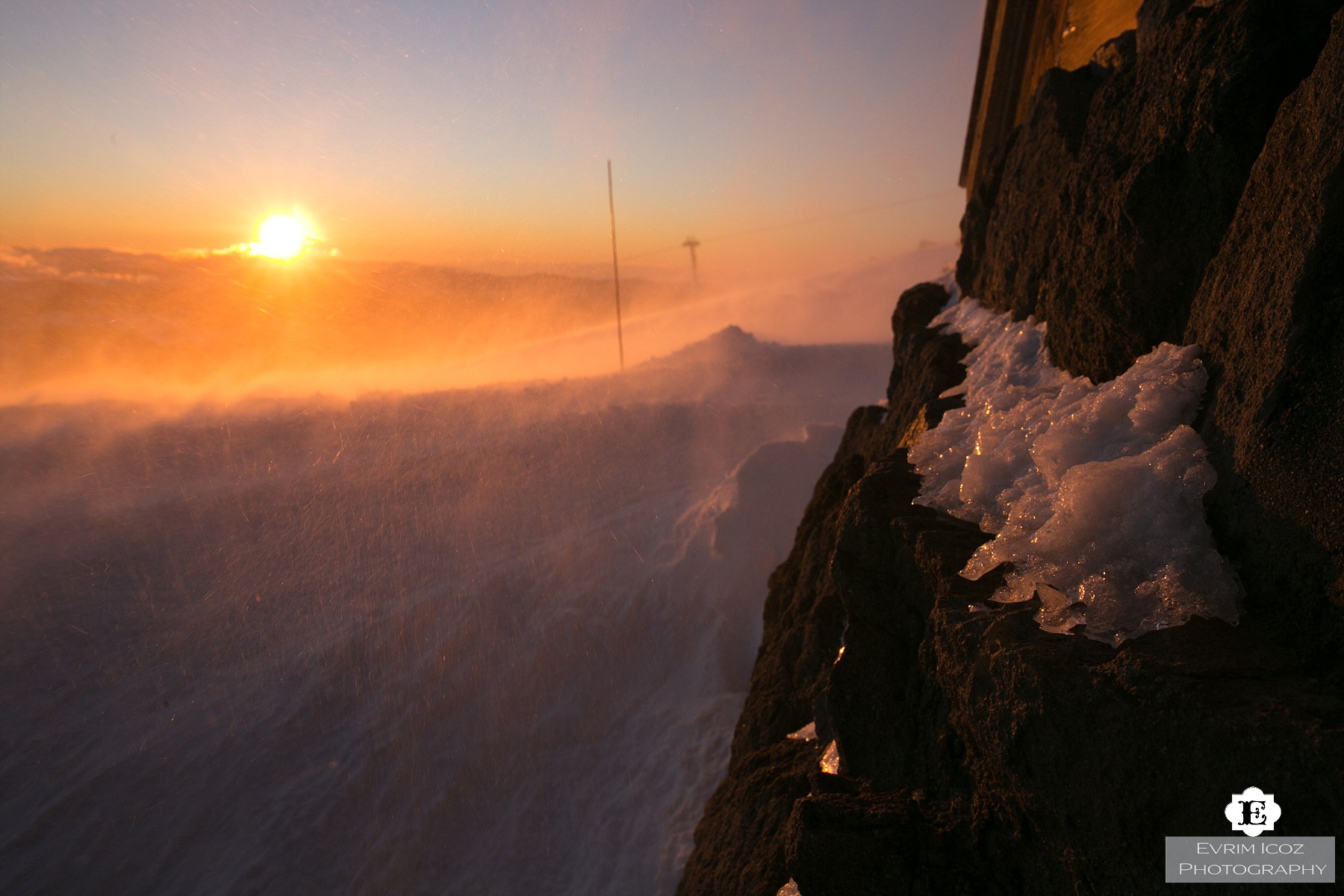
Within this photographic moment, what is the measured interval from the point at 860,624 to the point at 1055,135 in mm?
4241

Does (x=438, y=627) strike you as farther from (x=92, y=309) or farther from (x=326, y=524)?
(x=92, y=309)

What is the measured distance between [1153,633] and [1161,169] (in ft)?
7.84

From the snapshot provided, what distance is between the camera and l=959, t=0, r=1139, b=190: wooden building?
674 centimetres

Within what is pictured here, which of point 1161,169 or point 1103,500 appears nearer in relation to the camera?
point 1103,500

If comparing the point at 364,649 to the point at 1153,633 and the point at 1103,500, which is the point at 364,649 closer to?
the point at 1103,500

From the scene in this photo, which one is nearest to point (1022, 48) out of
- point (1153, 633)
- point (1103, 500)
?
point (1103, 500)

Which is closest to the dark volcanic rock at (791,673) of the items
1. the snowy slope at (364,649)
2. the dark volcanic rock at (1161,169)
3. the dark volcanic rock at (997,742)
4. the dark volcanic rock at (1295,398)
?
the dark volcanic rock at (997,742)

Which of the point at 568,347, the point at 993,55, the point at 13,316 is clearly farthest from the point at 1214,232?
the point at 568,347

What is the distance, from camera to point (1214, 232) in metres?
3.04

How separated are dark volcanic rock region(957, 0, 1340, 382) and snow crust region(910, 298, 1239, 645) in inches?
16.1

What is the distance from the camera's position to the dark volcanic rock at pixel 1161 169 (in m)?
2.89

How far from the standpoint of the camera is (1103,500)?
2250 mm

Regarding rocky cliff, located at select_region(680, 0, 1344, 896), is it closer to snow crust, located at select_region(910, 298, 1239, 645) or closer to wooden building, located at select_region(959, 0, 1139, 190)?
snow crust, located at select_region(910, 298, 1239, 645)

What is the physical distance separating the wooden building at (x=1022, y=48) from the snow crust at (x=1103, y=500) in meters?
5.27
